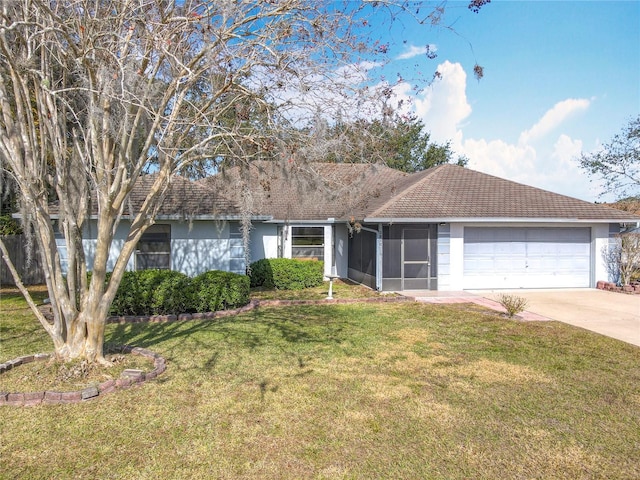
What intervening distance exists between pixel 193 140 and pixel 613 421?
6760mm

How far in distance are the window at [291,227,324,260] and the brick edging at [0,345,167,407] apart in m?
10.4

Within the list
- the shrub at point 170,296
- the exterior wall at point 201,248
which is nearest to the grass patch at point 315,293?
the exterior wall at point 201,248

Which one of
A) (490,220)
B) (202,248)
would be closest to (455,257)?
(490,220)

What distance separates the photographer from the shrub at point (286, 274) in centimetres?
1416

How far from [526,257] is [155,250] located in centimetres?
1235

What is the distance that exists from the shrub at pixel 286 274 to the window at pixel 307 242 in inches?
68.5

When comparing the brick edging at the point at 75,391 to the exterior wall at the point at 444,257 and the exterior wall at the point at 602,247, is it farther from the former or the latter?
the exterior wall at the point at 602,247

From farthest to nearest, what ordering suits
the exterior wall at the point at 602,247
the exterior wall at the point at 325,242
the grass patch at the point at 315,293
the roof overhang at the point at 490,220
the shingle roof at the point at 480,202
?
the exterior wall at the point at 325,242
the exterior wall at the point at 602,247
the shingle roof at the point at 480,202
the roof overhang at the point at 490,220
the grass patch at the point at 315,293

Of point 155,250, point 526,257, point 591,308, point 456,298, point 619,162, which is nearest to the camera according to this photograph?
point 591,308

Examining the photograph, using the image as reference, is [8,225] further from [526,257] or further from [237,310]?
[526,257]

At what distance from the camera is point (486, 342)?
24.7 ft

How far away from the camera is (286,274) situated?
14.2 metres

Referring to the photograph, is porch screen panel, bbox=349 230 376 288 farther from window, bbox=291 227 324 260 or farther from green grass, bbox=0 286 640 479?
green grass, bbox=0 286 640 479

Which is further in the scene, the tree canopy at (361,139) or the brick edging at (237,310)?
the brick edging at (237,310)
